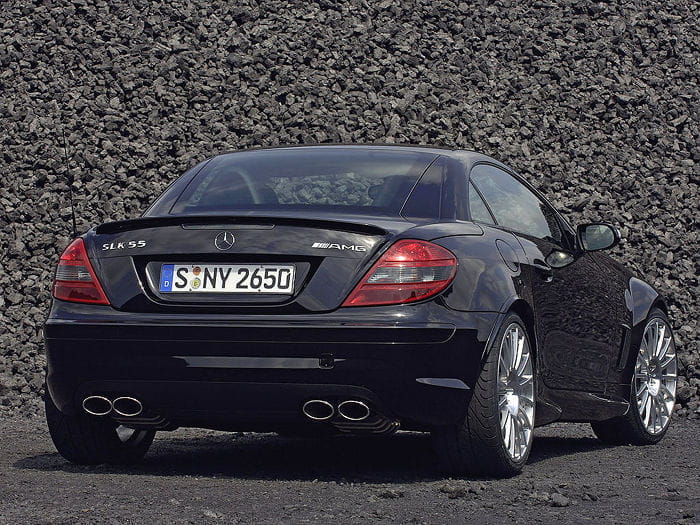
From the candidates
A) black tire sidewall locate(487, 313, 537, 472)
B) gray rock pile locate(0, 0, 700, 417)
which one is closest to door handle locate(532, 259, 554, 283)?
black tire sidewall locate(487, 313, 537, 472)

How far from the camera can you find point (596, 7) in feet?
57.0

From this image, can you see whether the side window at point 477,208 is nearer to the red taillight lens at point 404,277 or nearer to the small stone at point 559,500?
the red taillight lens at point 404,277

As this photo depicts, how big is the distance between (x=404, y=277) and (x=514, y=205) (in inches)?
63.8

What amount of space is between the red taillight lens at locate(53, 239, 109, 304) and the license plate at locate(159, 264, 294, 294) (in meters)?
0.32

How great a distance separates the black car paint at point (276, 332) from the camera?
17.4 ft

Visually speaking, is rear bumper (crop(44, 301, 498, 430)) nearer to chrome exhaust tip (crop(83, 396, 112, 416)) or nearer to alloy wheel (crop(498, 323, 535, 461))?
chrome exhaust tip (crop(83, 396, 112, 416))

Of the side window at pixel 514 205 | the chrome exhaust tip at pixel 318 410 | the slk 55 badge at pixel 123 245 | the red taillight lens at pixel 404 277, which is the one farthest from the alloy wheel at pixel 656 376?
the slk 55 badge at pixel 123 245

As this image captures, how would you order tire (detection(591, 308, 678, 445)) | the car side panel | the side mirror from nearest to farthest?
the car side panel, the side mirror, tire (detection(591, 308, 678, 445))

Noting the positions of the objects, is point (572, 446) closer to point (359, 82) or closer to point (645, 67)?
point (359, 82)

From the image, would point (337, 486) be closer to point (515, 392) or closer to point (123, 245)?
point (515, 392)

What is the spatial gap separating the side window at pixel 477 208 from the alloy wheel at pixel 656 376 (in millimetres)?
1939

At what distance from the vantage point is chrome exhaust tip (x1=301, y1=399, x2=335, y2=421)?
17.7 feet

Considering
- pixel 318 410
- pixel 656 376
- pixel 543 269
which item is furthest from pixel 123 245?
pixel 656 376

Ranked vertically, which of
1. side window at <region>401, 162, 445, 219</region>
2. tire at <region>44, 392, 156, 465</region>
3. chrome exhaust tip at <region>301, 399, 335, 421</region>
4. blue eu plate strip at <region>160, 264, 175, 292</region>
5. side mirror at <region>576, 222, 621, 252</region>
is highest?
side window at <region>401, 162, 445, 219</region>
